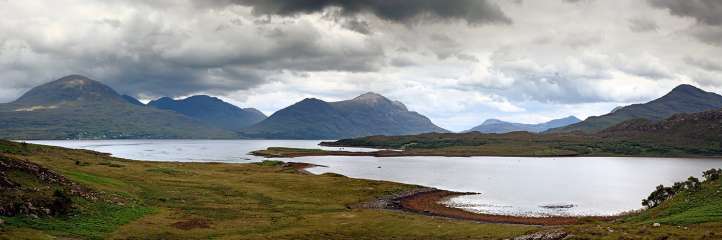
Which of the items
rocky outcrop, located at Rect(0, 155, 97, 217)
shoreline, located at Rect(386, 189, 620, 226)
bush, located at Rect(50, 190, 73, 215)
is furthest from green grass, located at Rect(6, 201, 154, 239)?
shoreline, located at Rect(386, 189, 620, 226)

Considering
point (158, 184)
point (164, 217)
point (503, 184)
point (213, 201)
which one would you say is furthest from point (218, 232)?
point (503, 184)

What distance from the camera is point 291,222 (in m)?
62.7

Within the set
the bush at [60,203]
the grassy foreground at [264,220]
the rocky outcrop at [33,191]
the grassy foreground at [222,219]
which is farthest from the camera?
the bush at [60,203]

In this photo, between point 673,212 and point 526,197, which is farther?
point 526,197

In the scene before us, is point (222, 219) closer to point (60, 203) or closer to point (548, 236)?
point (60, 203)

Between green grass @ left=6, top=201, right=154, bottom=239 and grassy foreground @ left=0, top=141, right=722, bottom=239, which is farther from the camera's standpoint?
green grass @ left=6, top=201, right=154, bottom=239

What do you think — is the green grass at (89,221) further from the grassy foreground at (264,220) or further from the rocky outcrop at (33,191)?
the rocky outcrop at (33,191)

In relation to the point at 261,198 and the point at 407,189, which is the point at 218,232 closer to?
the point at 261,198

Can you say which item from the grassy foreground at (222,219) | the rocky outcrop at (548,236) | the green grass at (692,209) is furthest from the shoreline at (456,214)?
the rocky outcrop at (548,236)

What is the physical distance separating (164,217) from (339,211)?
27199mm

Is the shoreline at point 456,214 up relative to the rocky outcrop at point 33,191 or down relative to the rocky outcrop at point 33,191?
down

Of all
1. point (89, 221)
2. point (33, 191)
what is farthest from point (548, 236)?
point (33, 191)

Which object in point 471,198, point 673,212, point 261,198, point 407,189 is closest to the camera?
point 673,212

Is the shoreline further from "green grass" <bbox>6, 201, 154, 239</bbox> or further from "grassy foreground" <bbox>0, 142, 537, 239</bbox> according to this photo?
"green grass" <bbox>6, 201, 154, 239</bbox>
